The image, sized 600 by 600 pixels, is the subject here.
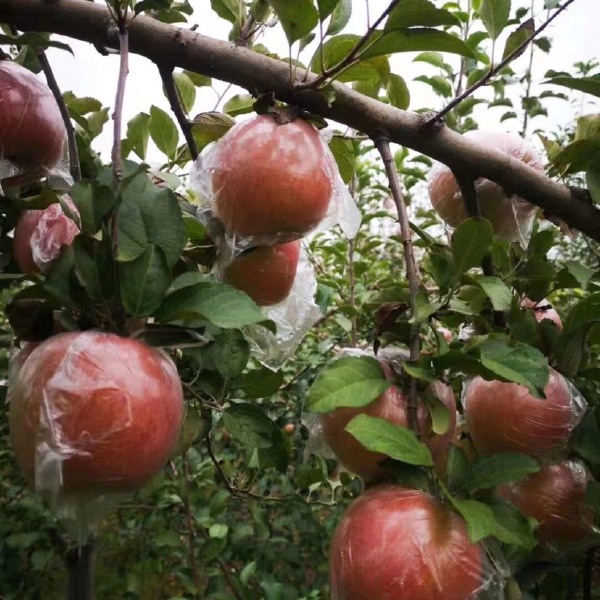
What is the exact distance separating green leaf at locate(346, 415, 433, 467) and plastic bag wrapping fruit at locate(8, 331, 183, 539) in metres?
→ 0.15

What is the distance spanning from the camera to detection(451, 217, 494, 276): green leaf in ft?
2.13

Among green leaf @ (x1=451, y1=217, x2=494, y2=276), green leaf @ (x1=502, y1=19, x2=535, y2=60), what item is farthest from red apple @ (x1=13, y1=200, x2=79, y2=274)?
green leaf @ (x1=502, y1=19, x2=535, y2=60)

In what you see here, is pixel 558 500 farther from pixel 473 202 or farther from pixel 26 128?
pixel 26 128

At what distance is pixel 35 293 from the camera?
552 mm

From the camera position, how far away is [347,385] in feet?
1.90

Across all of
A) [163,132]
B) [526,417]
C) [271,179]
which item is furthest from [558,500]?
[163,132]

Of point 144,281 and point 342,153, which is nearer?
point 144,281

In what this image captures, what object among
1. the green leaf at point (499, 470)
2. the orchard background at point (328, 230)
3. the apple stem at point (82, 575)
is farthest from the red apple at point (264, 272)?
the apple stem at point (82, 575)

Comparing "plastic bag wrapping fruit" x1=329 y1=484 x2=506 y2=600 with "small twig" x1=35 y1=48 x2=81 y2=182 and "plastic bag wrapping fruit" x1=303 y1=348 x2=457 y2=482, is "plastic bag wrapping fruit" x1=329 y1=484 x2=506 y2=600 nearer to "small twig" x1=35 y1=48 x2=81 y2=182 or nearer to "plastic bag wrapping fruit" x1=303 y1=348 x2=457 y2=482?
"plastic bag wrapping fruit" x1=303 y1=348 x2=457 y2=482

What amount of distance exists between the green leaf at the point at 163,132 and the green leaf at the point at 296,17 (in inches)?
13.3

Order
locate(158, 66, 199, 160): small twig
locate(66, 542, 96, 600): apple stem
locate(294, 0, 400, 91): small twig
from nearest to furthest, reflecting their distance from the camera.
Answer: locate(294, 0, 400, 91): small twig < locate(158, 66, 199, 160): small twig < locate(66, 542, 96, 600): apple stem

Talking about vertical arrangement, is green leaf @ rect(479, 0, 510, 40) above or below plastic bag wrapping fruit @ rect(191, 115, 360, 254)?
above

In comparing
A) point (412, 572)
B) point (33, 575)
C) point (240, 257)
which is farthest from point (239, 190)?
point (33, 575)

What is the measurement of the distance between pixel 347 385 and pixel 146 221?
0.70 feet
